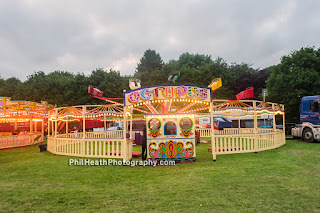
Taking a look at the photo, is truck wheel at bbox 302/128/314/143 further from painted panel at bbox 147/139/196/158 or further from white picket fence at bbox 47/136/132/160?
white picket fence at bbox 47/136/132/160

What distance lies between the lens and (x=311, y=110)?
13.9 m

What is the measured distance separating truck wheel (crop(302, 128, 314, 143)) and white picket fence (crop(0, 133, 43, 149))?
2135cm

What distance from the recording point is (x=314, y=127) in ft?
44.4

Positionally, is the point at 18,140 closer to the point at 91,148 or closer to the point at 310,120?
the point at 91,148

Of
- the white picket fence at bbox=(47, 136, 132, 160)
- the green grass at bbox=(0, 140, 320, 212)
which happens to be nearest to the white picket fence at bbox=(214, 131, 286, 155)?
the green grass at bbox=(0, 140, 320, 212)

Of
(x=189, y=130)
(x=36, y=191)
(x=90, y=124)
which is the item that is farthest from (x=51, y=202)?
(x=90, y=124)

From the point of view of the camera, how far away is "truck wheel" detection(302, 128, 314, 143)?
44.3 ft

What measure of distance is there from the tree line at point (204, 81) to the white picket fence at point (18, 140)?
13309 mm

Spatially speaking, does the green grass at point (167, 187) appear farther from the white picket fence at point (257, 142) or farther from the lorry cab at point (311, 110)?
the lorry cab at point (311, 110)

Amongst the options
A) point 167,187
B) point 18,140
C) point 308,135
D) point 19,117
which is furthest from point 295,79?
point 18,140

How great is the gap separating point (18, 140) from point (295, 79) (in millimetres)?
26268

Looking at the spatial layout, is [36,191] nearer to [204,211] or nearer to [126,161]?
[126,161]

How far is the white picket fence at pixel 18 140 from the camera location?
13.5 metres

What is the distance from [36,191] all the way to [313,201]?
266 inches
